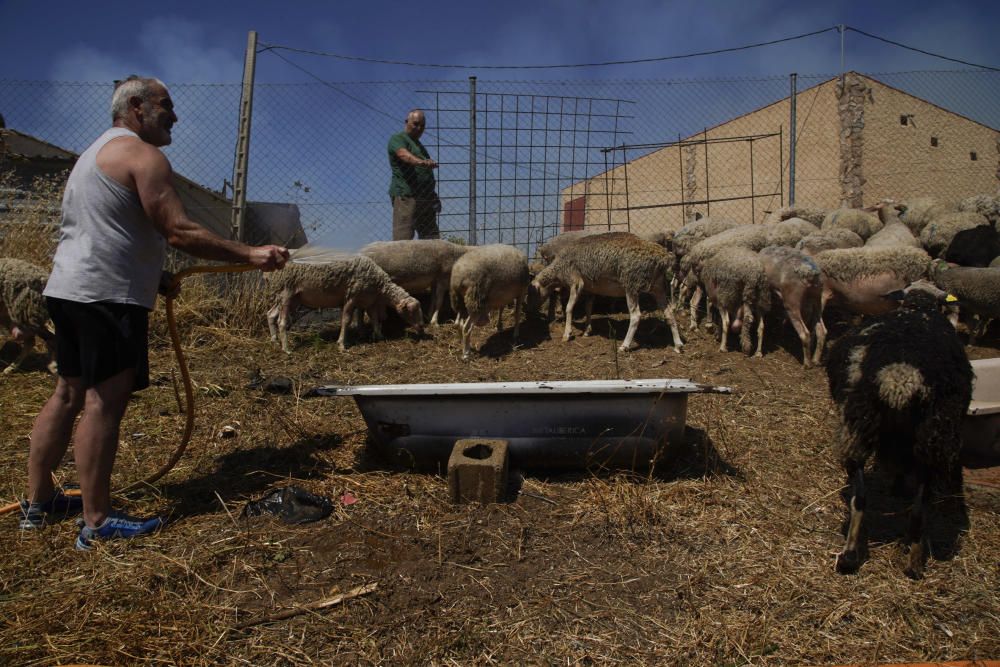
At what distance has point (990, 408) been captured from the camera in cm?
374

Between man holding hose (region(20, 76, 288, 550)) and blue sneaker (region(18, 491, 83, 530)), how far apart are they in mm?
115

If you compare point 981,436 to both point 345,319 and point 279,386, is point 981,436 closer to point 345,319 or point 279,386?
point 279,386

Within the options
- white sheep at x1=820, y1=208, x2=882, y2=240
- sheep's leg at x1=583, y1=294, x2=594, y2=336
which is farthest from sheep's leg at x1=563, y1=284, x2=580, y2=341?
white sheep at x1=820, y1=208, x2=882, y2=240

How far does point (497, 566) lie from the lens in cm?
299

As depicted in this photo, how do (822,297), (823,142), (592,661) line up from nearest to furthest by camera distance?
(592,661), (822,297), (823,142)

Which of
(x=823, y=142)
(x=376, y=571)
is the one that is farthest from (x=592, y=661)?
(x=823, y=142)

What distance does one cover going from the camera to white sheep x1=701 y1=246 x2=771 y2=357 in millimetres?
7320

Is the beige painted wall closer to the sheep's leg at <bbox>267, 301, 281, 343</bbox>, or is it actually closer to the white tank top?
the sheep's leg at <bbox>267, 301, 281, 343</bbox>

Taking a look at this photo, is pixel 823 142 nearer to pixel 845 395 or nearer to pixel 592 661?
pixel 845 395

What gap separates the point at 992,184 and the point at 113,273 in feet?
75.0

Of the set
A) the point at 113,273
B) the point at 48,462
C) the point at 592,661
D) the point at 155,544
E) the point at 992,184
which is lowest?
the point at 592,661

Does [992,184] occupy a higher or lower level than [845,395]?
higher

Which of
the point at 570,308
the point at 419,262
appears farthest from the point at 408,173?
the point at 570,308

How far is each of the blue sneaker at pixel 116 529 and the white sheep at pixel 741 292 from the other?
20.8ft
